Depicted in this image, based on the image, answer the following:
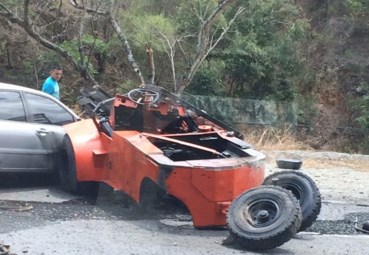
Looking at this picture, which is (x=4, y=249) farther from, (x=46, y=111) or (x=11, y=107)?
(x=46, y=111)

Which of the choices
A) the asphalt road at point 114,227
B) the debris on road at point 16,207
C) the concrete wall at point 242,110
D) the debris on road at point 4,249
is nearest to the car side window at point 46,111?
the asphalt road at point 114,227

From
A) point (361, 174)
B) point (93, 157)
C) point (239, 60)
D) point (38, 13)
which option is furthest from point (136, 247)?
point (239, 60)

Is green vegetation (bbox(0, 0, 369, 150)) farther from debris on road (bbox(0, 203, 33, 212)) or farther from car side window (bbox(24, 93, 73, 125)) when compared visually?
debris on road (bbox(0, 203, 33, 212))

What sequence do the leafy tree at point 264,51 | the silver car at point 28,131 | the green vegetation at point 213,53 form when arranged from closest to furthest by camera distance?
1. the silver car at point 28,131
2. the green vegetation at point 213,53
3. the leafy tree at point 264,51

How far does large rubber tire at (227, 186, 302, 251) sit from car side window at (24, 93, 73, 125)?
3.77 metres

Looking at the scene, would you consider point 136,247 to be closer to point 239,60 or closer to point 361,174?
point 361,174

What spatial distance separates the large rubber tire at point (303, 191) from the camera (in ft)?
28.9

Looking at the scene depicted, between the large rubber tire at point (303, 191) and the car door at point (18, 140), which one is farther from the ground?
the car door at point (18, 140)

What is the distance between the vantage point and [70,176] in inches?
399

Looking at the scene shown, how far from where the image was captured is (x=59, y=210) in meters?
9.39

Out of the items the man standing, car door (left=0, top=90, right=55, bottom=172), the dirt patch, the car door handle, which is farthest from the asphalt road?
the dirt patch

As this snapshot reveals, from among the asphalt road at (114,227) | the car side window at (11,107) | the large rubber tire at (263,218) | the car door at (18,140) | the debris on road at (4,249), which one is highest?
the car side window at (11,107)

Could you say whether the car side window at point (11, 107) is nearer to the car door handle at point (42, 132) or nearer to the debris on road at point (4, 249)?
the car door handle at point (42, 132)

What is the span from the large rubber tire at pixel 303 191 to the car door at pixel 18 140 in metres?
3.17
